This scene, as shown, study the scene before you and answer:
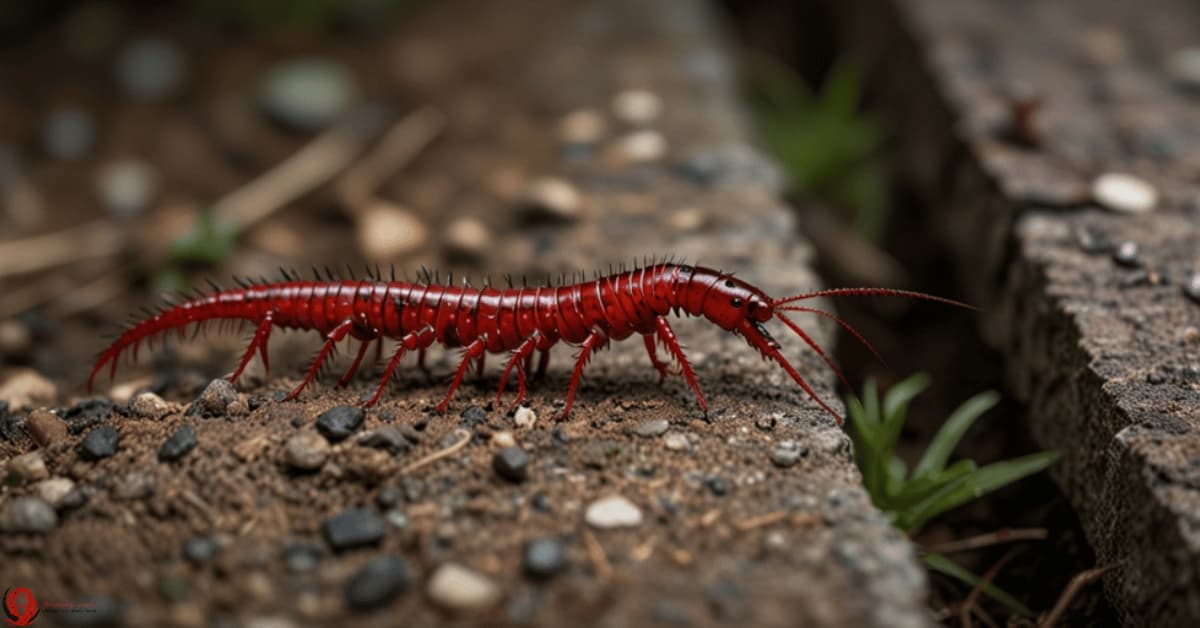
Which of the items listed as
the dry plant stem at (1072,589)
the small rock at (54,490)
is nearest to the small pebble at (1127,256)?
the dry plant stem at (1072,589)

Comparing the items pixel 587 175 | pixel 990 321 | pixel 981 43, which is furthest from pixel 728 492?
pixel 981 43

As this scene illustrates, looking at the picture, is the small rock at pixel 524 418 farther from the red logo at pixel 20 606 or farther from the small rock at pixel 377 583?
the red logo at pixel 20 606

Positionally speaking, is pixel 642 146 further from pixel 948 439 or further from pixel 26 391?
pixel 26 391

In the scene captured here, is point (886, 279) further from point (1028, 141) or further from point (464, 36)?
point (464, 36)

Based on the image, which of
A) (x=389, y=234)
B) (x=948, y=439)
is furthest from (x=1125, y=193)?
(x=389, y=234)

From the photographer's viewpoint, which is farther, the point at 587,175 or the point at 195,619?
the point at 587,175

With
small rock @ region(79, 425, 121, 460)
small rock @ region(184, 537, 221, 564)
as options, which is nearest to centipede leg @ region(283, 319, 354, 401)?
small rock @ region(79, 425, 121, 460)
